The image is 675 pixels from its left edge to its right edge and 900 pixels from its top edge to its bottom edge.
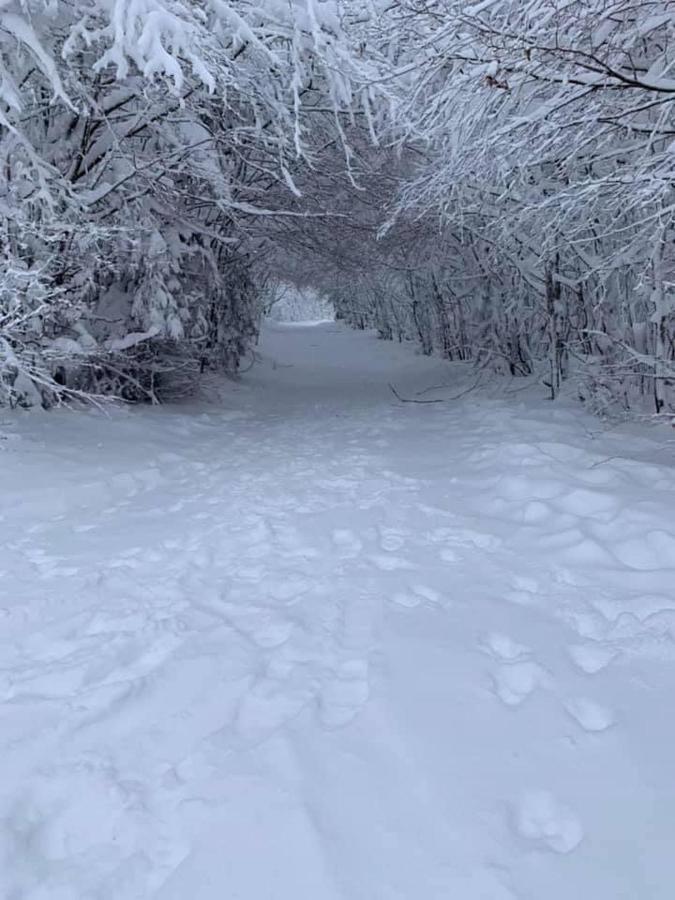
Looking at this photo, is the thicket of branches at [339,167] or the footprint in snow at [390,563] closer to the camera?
the footprint in snow at [390,563]

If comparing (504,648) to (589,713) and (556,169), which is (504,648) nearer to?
(589,713)

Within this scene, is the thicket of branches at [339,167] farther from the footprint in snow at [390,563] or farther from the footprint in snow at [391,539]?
the footprint in snow at [390,563]

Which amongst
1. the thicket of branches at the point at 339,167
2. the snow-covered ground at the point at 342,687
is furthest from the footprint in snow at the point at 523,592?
the thicket of branches at the point at 339,167

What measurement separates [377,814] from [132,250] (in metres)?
7.24

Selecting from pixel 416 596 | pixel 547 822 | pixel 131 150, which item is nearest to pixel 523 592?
pixel 416 596

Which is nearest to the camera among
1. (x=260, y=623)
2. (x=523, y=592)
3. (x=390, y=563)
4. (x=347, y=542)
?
(x=260, y=623)

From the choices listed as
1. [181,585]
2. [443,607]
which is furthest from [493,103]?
[181,585]

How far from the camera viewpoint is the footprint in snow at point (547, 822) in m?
1.65

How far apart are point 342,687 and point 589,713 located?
2.78 ft

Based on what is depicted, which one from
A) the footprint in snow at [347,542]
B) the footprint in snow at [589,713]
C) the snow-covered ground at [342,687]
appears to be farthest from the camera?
the footprint in snow at [347,542]

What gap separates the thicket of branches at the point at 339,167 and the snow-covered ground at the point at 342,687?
172 centimetres

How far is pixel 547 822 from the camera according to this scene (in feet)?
5.62

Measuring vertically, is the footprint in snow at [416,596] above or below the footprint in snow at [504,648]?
below

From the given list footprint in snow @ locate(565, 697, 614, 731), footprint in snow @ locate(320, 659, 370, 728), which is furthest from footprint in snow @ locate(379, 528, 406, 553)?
footprint in snow @ locate(565, 697, 614, 731)
